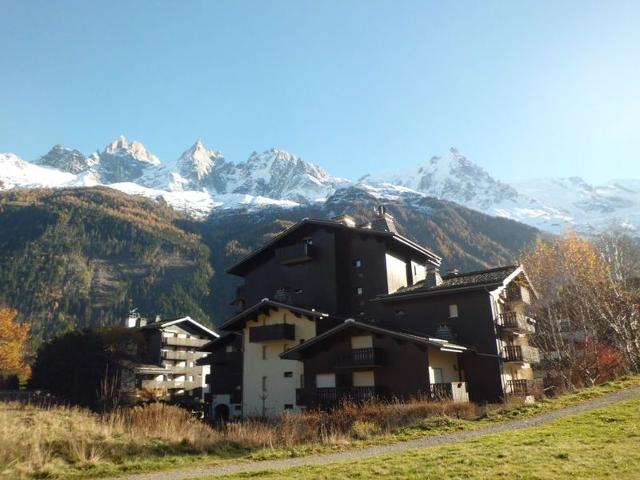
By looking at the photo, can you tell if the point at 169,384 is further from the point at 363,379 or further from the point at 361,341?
the point at 361,341

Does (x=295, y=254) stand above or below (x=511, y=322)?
above

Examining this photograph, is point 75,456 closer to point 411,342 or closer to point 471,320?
point 411,342

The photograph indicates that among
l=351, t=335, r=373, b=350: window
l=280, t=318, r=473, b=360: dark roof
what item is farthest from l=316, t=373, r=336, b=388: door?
l=351, t=335, r=373, b=350: window

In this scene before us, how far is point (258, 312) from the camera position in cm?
→ 3650

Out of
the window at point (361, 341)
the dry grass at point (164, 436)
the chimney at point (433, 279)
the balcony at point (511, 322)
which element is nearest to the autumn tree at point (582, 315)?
the balcony at point (511, 322)

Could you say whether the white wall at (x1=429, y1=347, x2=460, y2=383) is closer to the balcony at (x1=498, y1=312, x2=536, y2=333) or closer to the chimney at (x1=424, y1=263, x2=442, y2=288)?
the balcony at (x1=498, y1=312, x2=536, y2=333)

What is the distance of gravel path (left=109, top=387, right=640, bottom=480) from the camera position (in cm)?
1311

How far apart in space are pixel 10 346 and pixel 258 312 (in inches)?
1923

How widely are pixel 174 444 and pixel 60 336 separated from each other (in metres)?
45.1

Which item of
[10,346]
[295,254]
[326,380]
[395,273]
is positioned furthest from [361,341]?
[10,346]

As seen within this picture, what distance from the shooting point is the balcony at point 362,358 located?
29103mm

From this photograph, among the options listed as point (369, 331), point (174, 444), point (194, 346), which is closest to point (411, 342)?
point (369, 331)

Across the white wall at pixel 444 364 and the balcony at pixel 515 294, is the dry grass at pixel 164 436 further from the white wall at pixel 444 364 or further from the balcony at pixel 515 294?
the balcony at pixel 515 294

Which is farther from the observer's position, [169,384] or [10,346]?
[10,346]
